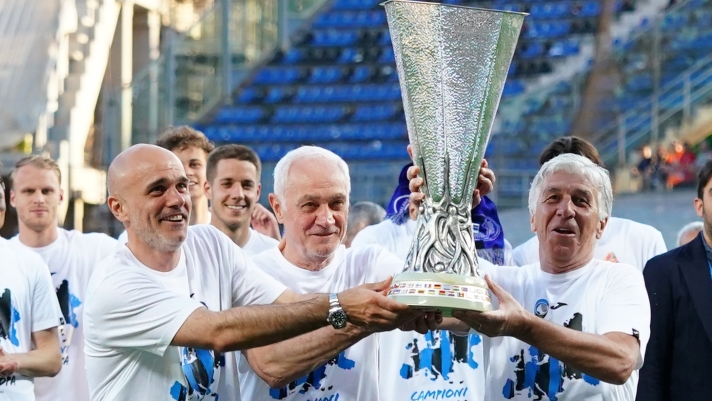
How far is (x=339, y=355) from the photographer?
3.46 m

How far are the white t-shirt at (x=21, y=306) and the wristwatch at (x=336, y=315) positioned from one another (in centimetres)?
174

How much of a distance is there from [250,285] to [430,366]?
775 millimetres

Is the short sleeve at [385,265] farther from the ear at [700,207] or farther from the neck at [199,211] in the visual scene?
the neck at [199,211]

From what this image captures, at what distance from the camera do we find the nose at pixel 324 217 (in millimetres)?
3445

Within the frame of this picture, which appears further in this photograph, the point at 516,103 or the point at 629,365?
the point at 516,103

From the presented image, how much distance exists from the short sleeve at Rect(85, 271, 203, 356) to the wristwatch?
1.30ft

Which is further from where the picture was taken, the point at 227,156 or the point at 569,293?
the point at 227,156

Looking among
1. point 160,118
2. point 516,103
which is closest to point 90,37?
point 160,118

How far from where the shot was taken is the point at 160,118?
543 inches

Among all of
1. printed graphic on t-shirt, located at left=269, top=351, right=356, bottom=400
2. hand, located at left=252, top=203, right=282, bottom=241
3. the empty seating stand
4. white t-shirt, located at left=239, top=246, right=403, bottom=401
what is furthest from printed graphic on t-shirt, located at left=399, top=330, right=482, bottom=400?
the empty seating stand

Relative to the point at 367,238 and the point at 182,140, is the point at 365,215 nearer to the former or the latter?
the point at 182,140

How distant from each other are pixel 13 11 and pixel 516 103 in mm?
5972

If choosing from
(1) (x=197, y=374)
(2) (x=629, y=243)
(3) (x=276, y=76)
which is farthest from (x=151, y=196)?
(3) (x=276, y=76)

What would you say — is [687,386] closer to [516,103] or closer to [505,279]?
[505,279]
